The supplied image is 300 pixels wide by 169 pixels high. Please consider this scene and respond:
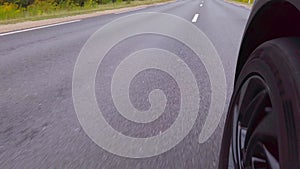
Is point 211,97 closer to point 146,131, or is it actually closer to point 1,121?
point 146,131

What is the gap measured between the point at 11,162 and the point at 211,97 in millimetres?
2205

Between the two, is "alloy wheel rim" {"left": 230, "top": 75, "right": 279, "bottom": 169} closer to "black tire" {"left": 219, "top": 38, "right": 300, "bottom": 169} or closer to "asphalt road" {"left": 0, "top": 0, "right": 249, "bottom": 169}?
"black tire" {"left": 219, "top": 38, "right": 300, "bottom": 169}

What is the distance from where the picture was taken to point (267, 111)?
4.63 ft

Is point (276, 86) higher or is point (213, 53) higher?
point (276, 86)

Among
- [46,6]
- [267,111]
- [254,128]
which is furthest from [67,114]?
[46,6]

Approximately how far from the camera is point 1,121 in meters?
3.36

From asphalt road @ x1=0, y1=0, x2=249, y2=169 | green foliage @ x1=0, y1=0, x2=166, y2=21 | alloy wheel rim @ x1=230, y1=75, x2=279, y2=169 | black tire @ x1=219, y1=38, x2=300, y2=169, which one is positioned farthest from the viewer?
green foliage @ x1=0, y1=0, x2=166, y2=21

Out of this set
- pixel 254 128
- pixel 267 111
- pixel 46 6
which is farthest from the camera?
pixel 46 6

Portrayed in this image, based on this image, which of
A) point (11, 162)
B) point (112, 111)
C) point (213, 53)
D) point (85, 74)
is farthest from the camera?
point (213, 53)

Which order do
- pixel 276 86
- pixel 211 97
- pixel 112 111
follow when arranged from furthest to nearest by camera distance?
pixel 211 97 → pixel 112 111 → pixel 276 86

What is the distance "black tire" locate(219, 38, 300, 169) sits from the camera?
120 cm

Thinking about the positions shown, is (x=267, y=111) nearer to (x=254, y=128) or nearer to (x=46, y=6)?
(x=254, y=128)

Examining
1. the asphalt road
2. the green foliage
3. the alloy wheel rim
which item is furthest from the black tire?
the green foliage

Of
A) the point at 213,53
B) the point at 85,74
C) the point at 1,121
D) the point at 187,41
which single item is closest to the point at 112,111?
the point at 1,121
